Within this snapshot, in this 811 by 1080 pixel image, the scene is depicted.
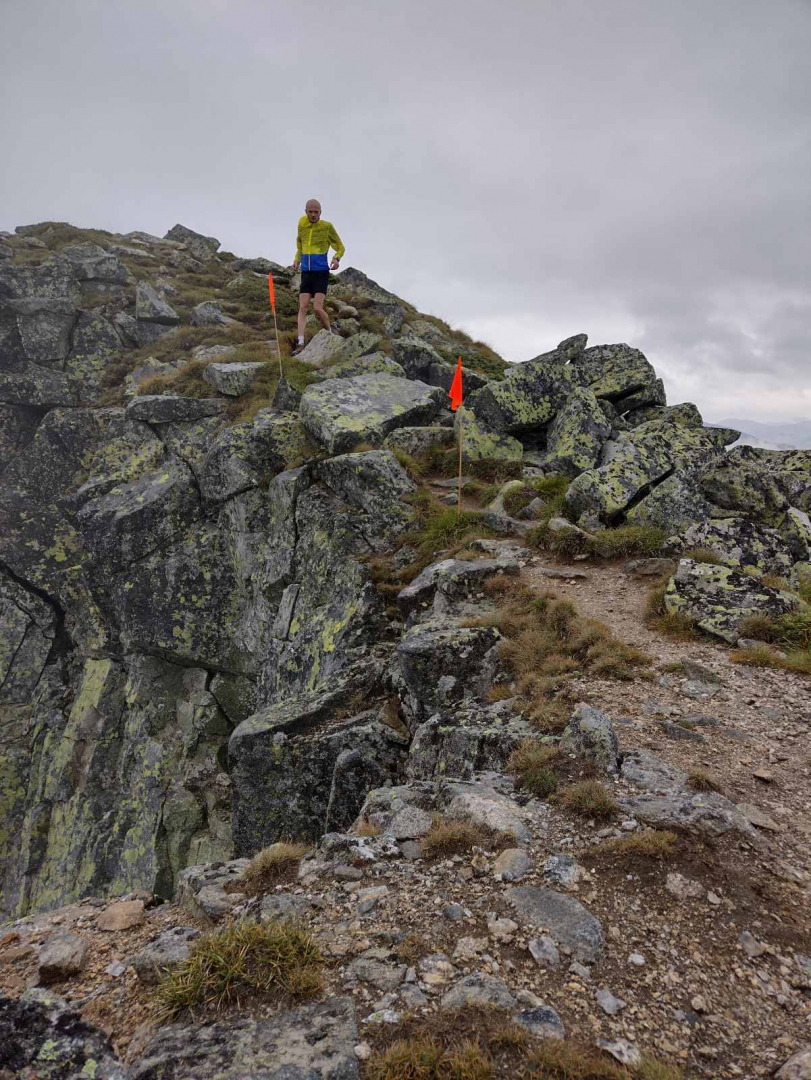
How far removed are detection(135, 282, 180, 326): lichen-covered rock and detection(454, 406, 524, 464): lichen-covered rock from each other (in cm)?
1987

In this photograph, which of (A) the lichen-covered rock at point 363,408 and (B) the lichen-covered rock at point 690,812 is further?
(A) the lichen-covered rock at point 363,408

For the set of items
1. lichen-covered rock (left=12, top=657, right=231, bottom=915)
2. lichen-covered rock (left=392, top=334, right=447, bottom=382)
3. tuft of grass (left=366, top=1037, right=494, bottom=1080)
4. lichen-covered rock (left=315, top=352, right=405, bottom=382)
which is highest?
lichen-covered rock (left=392, top=334, right=447, bottom=382)

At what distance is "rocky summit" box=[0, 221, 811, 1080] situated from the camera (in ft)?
14.4

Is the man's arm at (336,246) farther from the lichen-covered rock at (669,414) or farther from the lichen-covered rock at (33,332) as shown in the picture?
the lichen-covered rock at (33,332)

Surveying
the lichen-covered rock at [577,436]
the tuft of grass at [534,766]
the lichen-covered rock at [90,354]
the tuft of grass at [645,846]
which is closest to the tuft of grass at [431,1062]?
the tuft of grass at [645,846]

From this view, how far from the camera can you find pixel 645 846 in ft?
18.4

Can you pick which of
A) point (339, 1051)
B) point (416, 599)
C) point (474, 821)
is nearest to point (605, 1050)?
point (339, 1051)

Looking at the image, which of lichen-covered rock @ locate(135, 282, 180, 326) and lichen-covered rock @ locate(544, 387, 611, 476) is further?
lichen-covered rock @ locate(135, 282, 180, 326)

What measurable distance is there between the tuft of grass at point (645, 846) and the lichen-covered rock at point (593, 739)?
120 cm

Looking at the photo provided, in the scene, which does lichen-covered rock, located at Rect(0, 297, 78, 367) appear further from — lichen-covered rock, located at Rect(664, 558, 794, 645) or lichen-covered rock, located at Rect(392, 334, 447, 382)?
lichen-covered rock, located at Rect(664, 558, 794, 645)

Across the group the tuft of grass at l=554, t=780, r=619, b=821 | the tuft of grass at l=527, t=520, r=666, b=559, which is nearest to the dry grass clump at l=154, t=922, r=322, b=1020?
the tuft of grass at l=554, t=780, r=619, b=821

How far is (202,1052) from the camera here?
401 cm

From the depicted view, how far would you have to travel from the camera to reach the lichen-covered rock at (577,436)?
58.4 ft

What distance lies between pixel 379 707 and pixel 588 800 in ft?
19.6
